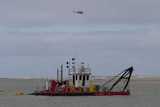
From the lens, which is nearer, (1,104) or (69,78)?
(1,104)

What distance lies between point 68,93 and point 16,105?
36.3 ft

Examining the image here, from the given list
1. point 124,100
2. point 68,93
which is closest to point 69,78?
point 68,93

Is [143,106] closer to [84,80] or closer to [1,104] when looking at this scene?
[84,80]

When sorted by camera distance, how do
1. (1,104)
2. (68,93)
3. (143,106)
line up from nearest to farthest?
(143,106), (1,104), (68,93)

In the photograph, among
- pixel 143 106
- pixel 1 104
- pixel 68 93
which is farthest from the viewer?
pixel 68 93

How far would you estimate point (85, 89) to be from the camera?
89.2 metres

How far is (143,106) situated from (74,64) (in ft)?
51.8

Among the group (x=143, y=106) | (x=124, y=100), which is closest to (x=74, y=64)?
(x=124, y=100)

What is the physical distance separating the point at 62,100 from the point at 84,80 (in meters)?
5.71

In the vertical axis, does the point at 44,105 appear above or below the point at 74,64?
below

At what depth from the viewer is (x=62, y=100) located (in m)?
84.5

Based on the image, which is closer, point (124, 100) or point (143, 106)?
point (143, 106)

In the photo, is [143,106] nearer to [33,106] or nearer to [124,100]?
[124,100]

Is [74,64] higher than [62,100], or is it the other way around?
[74,64]
